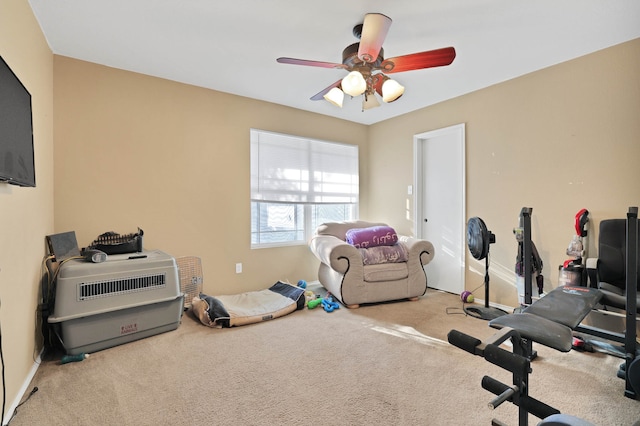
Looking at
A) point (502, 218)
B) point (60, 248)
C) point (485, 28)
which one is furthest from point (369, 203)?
point (60, 248)

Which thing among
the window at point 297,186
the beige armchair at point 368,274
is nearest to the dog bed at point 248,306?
the beige armchair at point 368,274

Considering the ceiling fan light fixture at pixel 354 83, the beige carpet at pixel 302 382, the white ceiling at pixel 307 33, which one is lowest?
the beige carpet at pixel 302 382

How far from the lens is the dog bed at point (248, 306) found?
2803 millimetres

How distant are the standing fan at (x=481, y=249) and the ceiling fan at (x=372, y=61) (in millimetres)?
1590

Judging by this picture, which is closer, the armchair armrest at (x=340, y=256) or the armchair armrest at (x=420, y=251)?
the armchair armrest at (x=340, y=256)

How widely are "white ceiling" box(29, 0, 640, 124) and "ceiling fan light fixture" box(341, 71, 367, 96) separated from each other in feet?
1.36

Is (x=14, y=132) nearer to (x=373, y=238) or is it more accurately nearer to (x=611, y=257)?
(x=373, y=238)

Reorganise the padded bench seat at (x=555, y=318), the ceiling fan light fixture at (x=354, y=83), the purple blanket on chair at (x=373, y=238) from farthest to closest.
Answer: the purple blanket on chair at (x=373, y=238), the ceiling fan light fixture at (x=354, y=83), the padded bench seat at (x=555, y=318)

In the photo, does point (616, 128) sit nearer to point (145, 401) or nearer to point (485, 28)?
point (485, 28)

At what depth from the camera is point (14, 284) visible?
1.70 metres

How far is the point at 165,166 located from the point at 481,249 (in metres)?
3.39

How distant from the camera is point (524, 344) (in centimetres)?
133

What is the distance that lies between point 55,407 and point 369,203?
165 inches

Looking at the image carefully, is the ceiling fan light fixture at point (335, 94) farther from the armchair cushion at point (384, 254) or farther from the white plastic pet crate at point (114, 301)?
the white plastic pet crate at point (114, 301)
